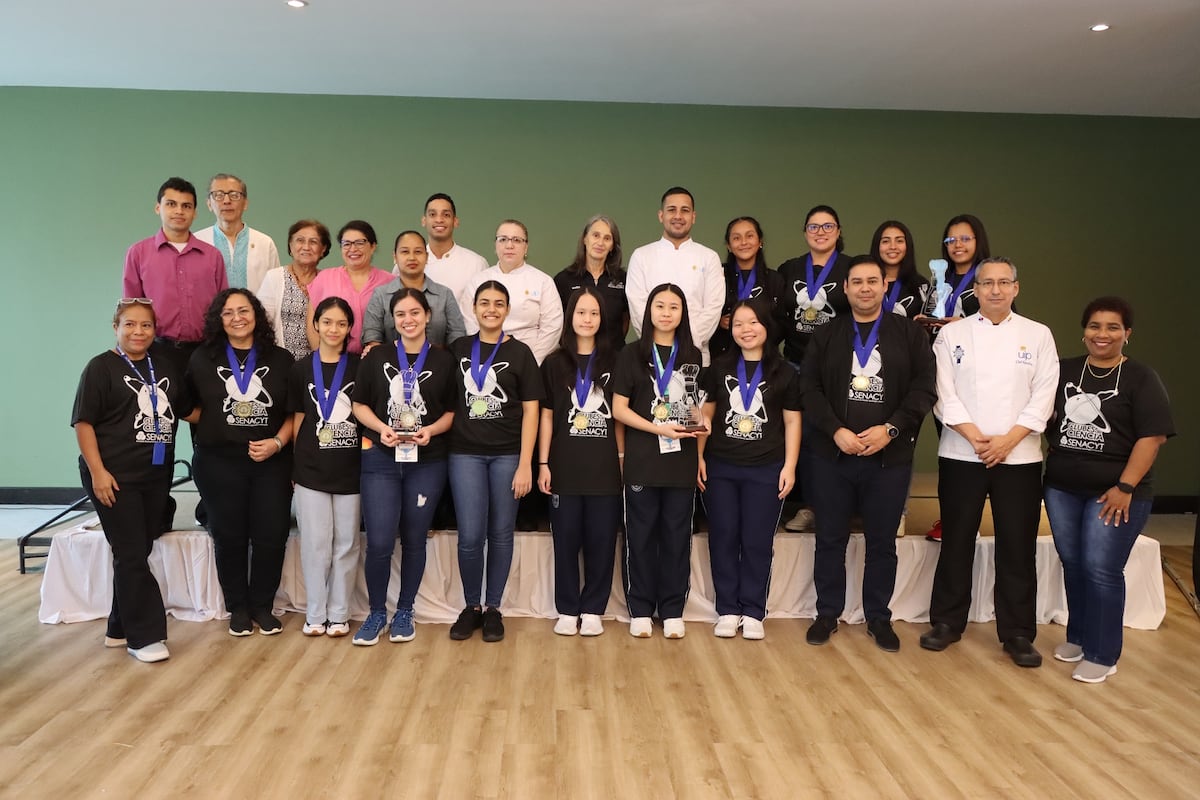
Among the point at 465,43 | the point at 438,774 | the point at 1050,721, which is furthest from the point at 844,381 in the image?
the point at 465,43

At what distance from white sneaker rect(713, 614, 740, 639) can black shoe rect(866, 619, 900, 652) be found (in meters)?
0.59

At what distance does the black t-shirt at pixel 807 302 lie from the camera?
415 centimetres

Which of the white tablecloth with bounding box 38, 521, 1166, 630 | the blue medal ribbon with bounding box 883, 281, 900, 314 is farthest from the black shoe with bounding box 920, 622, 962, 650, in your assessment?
the blue medal ribbon with bounding box 883, 281, 900, 314

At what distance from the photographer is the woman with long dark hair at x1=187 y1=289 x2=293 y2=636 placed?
359 centimetres

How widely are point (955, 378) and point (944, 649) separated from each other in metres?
1.19

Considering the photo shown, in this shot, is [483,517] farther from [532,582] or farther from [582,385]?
[582,385]

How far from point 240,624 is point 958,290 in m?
3.64

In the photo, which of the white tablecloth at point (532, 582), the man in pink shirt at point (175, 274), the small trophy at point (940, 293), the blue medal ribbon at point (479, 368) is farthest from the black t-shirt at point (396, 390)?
the small trophy at point (940, 293)

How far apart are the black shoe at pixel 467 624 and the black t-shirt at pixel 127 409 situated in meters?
1.42

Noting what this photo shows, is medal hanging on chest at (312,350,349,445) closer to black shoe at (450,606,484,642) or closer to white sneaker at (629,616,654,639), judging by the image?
black shoe at (450,606,484,642)

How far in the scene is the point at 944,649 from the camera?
372 centimetres

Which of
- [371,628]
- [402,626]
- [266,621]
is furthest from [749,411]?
[266,621]

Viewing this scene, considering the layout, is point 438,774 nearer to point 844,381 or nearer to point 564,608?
point 564,608

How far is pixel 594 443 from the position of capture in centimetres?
371
